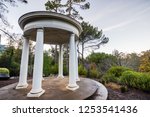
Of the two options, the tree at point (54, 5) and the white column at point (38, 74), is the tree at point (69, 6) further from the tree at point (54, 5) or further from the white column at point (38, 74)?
the white column at point (38, 74)

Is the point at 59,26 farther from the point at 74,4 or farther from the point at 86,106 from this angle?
the point at 74,4

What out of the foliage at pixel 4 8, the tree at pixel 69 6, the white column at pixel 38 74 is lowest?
the white column at pixel 38 74

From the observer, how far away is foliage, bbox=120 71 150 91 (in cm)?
845

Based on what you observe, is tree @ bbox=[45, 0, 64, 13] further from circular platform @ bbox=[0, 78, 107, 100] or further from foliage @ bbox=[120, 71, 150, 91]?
circular platform @ bbox=[0, 78, 107, 100]

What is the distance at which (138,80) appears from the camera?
29.6ft

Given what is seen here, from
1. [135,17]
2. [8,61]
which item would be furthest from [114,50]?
[8,61]

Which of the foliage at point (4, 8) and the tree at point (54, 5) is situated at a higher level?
the tree at point (54, 5)

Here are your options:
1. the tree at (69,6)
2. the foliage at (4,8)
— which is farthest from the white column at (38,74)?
the tree at (69,6)

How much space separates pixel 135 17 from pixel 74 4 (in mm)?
9232

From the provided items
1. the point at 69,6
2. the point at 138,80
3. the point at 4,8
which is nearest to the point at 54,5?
the point at 69,6

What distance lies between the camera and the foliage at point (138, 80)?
8452 mm

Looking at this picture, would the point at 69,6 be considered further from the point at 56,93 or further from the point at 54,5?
the point at 56,93

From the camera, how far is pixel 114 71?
43.0ft

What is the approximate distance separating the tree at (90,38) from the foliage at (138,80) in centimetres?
1195
